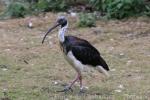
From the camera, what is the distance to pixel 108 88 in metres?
8.89

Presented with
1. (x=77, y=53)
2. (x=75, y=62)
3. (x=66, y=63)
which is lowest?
(x=66, y=63)

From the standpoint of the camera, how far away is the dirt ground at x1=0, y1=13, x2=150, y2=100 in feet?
28.2

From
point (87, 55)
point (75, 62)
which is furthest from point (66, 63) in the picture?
point (75, 62)

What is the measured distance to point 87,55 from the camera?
859cm

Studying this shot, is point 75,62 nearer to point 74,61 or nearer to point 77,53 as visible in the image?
point 74,61

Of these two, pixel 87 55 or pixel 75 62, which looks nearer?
pixel 75 62

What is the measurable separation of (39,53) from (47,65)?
3.83ft

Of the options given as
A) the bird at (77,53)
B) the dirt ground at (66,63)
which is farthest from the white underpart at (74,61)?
the dirt ground at (66,63)

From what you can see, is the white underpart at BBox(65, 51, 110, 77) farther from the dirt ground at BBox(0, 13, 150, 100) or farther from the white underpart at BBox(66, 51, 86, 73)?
the dirt ground at BBox(0, 13, 150, 100)

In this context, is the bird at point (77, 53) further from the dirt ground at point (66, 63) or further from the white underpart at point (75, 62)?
the dirt ground at point (66, 63)

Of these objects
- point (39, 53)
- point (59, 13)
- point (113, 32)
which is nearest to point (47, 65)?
point (39, 53)

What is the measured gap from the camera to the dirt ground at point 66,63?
28.2 ft

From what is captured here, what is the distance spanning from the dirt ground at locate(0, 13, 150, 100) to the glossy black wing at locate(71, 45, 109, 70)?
1.46 ft

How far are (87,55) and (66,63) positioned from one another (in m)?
2.34
